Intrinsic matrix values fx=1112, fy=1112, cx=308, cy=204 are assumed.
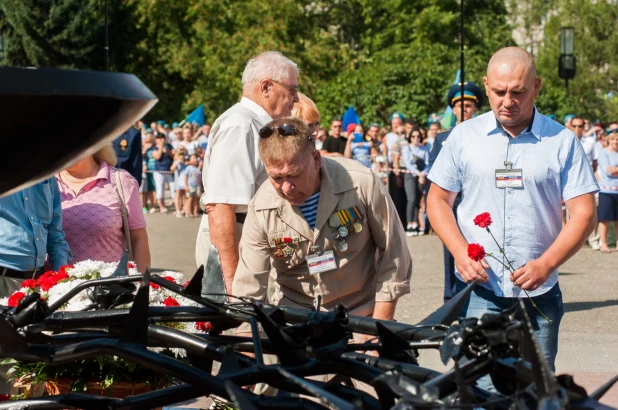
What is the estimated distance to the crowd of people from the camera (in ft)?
14.8

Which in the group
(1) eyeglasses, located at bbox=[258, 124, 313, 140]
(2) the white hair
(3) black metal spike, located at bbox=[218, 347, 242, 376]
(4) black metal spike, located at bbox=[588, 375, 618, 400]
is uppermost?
(2) the white hair

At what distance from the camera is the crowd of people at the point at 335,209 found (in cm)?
451

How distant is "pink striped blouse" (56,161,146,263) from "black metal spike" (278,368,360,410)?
4.17 meters

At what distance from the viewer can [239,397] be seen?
189 centimetres

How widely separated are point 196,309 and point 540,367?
3.27ft

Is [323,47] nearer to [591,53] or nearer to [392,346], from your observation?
[591,53]

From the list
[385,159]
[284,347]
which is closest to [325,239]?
[284,347]

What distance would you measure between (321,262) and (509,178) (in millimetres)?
976

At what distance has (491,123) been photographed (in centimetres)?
499

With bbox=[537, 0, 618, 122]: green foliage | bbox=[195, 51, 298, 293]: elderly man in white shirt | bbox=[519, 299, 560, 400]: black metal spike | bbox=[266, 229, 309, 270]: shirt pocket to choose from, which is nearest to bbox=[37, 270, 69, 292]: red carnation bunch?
bbox=[266, 229, 309, 270]: shirt pocket

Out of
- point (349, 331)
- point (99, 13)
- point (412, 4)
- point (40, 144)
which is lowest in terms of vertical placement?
point (349, 331)

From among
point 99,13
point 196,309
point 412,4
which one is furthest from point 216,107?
point 196,309

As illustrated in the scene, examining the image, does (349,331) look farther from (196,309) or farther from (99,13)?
(99,13)

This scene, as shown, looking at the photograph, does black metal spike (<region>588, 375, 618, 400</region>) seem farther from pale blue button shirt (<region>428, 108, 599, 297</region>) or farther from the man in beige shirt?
pale blue button shirt (<region>428, 108, 599, 297</region>)
